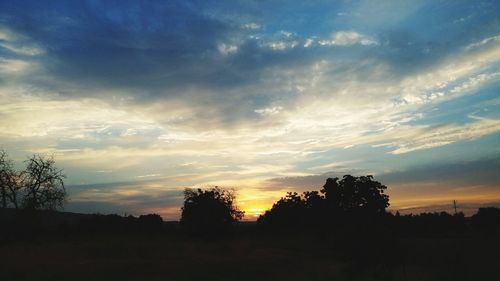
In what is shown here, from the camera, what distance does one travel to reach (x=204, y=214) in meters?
75.0

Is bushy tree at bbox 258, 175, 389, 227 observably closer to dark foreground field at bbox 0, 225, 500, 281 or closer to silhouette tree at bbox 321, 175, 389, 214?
silhouette tree at bbox 321, 175, 389, 214

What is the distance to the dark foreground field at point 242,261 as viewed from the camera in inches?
1147

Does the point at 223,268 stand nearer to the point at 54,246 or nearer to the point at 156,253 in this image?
the point at 156,253

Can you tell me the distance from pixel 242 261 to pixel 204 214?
1162 inches

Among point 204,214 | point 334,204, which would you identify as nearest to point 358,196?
point 334,204

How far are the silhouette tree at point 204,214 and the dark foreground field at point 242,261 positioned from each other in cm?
1508

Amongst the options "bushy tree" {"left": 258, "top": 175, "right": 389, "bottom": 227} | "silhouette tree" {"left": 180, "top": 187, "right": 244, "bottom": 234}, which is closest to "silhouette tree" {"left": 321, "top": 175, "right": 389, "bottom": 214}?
"bushy tree" {"left": 258, "top": 175, "right": 389, "bottom": 227}

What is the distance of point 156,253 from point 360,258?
29647 mm

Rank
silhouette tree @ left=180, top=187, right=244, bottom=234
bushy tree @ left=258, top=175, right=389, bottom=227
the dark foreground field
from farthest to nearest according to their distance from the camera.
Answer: bushy tree @ left=258, top=175, right=389, bottom=227 → silhouette tree @ left=180, top=187, right=244, bottom=234 → the dark foreground field

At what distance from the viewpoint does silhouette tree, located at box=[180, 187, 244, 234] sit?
74.1 meters

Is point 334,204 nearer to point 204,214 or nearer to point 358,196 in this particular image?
point 358,196

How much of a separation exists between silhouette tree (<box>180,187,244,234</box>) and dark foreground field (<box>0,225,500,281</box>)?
15084 mm

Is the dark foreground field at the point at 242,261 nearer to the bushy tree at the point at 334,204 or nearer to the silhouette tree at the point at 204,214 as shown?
the silhouette tree at the point at 204,214

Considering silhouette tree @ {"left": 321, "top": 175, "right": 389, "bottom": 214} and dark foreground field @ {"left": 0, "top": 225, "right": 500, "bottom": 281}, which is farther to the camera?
silhouette tree @ {"left": 321, "top": 175, "right": 389, "bottom": 214}
